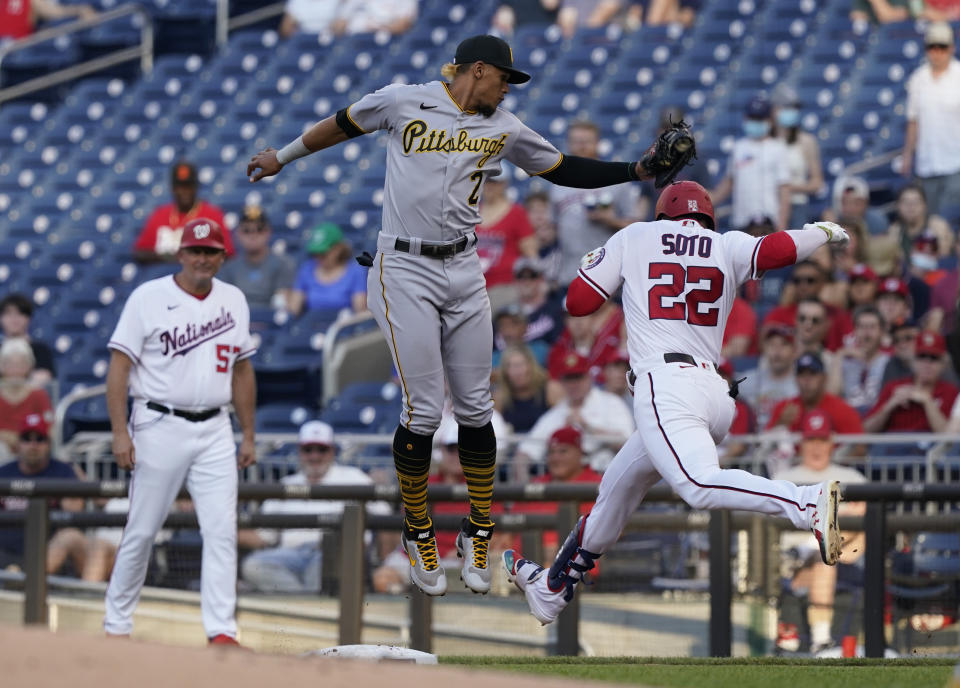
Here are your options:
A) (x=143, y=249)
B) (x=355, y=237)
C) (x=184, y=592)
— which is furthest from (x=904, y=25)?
(x=184, y=592)

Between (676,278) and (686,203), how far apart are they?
0.33 metres

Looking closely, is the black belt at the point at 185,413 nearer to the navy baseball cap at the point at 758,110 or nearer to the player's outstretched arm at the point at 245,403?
the player's outstretched arm at the point at 245,403

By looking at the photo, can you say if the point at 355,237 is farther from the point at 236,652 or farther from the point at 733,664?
the point at 236,652

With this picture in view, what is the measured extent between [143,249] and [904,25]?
675 cm

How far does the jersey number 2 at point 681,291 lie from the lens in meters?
6.34

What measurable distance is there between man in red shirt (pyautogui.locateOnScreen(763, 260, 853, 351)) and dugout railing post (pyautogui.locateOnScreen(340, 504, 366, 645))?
310cm

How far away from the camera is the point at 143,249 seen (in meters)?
13.3

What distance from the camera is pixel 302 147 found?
6.56 meters

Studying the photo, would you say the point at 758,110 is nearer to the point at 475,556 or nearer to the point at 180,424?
the point at 180,424

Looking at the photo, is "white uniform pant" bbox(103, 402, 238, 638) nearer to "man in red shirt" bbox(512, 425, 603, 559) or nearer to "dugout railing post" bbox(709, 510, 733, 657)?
"man in red shirt" bbox(512, 425, 603, 559)

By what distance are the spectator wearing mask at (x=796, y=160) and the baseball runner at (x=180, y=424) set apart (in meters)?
5.29

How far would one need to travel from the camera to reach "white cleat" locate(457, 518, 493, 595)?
22.4 feet

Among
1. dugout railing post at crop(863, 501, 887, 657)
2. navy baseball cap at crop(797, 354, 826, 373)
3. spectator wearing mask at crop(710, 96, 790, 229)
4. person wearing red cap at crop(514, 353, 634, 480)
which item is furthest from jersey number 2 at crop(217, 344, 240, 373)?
spectator wearing mask at crop(710, 96, 790, 229)

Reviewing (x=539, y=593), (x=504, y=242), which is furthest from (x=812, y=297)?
(x=539, y=593)
